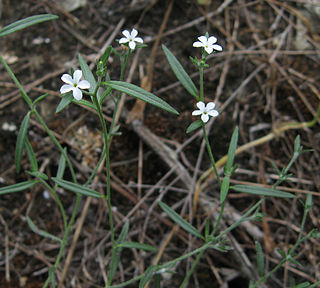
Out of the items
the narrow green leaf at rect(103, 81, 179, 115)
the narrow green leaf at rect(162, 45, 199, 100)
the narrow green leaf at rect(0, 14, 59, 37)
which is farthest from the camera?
the narrow green leaf at rect(0, 14, 59, 37)

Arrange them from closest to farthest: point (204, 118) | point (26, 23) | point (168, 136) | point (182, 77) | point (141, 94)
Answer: point (141, 94)
point (204, 118)
point (182, 77)
point (26, 23)
point (168, 136)

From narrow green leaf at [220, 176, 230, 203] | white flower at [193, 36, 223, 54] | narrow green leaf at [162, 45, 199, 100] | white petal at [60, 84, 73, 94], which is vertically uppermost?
white flower at [193, 36, 223, 54]

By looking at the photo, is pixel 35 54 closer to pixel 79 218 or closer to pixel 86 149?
pixel 86 149

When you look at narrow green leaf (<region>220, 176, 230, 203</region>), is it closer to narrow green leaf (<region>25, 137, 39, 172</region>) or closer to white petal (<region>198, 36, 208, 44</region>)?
white petal (<region>198, 36, 208, 44</region>)

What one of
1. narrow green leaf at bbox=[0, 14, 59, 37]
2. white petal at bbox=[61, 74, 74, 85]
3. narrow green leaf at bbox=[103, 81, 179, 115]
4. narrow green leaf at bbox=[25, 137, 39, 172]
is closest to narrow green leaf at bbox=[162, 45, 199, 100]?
narrow green leaf at bbox=[103, 81, 179, 115]

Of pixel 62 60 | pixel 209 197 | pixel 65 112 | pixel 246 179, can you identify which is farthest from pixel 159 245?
pixel 62 60

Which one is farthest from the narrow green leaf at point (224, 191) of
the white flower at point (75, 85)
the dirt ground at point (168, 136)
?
the white flower at point (75, 85)

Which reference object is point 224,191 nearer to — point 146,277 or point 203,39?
point 146,277

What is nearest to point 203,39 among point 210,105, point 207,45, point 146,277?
point 207,45
